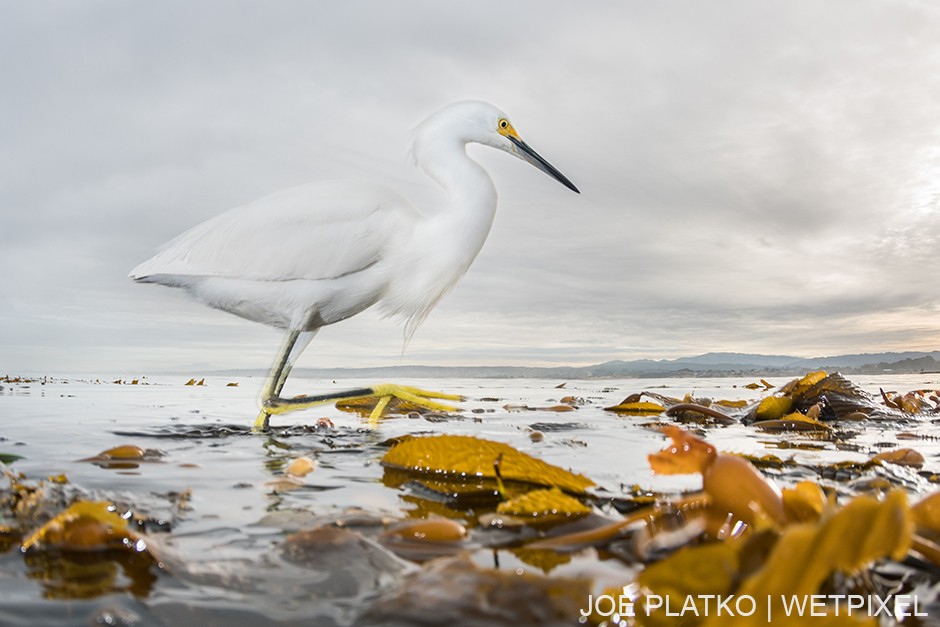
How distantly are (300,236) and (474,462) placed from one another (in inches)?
120

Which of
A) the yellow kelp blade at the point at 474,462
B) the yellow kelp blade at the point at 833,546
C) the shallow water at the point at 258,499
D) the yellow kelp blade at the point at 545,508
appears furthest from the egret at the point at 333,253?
the yellow kelp blade at the point at 833,546

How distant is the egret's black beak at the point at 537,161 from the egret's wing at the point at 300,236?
105 cm

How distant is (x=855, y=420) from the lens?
390 centimetres

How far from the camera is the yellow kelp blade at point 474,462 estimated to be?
5.24ft

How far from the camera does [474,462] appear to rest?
1.85 meters

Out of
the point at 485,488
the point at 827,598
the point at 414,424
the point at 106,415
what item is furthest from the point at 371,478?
the point at 106,415

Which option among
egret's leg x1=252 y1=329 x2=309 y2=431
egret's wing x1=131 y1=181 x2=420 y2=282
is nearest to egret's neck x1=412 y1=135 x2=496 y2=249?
egret's wing x1=131 y1=181 x2=420 y2=282

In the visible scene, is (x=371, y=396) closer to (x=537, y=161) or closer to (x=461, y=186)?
(x=461, y=186)

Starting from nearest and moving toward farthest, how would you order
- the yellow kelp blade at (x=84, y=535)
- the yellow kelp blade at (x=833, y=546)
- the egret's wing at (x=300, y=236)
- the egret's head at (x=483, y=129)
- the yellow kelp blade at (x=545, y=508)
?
the yellow kelp blade at (x=833, y=546)
the yellow kelp blade at (x=84, y=535)
the yellow kelp blade at (x=545, y=508)
the egret's wing at (x=300, y=236)
the egret's head at (x=483, y=129)

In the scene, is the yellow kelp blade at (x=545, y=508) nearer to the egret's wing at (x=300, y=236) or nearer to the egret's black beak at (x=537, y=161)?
the egret's wing at (x=300, y=236)

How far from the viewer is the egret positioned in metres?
4.42

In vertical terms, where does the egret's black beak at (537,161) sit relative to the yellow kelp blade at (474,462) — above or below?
above

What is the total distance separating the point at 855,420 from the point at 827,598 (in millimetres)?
3631

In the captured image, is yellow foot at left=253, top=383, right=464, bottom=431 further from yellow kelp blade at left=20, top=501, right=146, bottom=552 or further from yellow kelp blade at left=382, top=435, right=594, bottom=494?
yellow kelp blade at left=20, top=501, right=146, bottom=552
